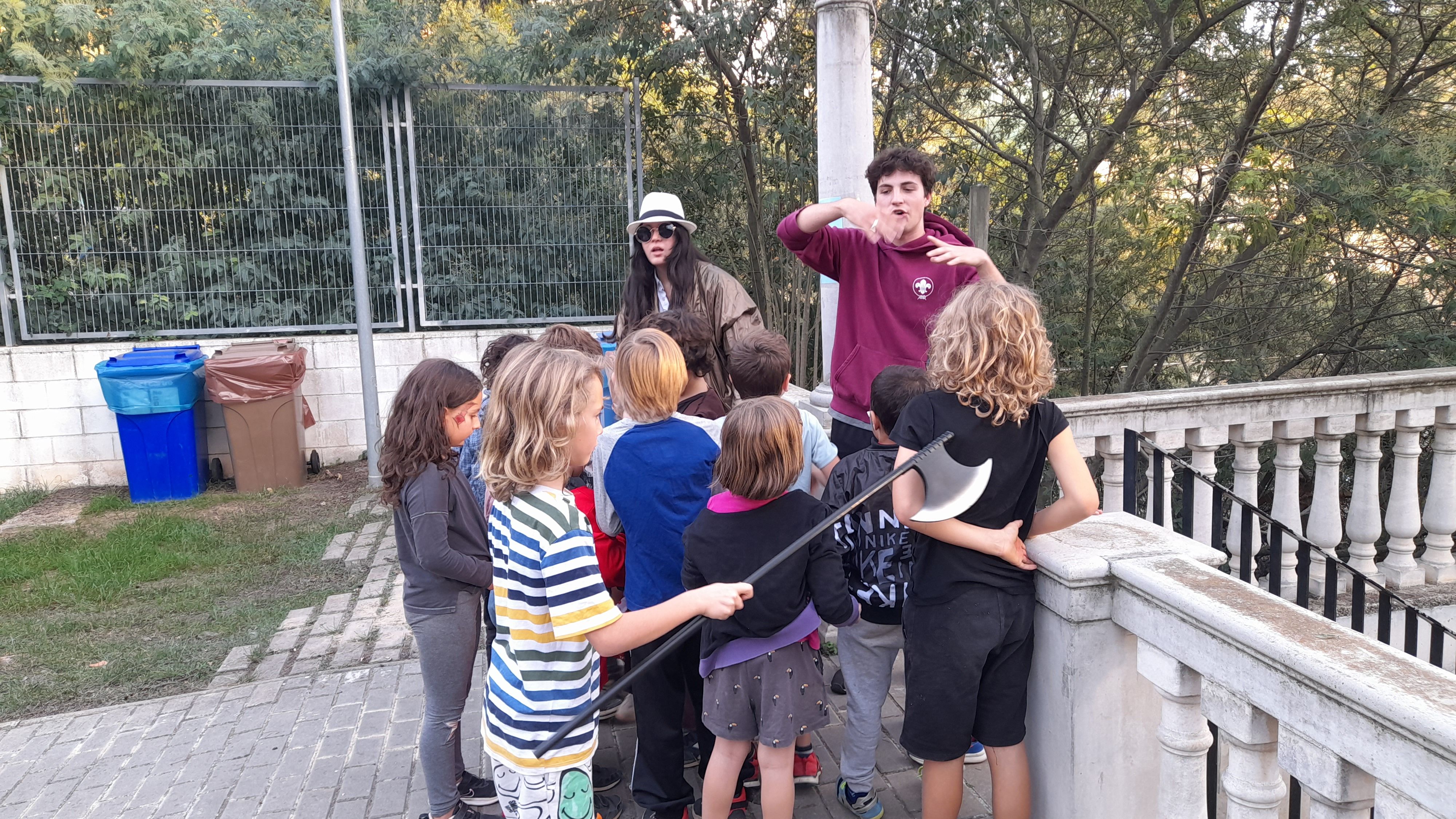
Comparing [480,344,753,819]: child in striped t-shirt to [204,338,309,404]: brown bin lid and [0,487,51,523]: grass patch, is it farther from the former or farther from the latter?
[0,487,51,523]: grass patch

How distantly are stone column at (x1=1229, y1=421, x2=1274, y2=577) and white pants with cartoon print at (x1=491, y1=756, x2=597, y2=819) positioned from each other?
3242 millimetres

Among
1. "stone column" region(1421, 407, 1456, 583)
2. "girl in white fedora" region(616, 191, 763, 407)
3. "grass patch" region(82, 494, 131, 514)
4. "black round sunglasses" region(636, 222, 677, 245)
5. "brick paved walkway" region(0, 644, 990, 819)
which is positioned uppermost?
"black round sunglasses" region(636, 222, 677, 245)

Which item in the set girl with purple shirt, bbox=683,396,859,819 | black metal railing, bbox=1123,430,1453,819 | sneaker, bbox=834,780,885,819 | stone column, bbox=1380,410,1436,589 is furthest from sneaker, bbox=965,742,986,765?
stone column, bbox=1380,410,1436,589

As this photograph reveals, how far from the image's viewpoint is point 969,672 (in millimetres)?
2346

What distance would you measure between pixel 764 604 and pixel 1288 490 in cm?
310

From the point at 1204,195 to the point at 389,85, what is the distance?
684 cm

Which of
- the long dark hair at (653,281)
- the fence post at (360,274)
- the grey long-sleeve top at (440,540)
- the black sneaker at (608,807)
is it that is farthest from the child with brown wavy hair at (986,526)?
the fence post at (360,274)

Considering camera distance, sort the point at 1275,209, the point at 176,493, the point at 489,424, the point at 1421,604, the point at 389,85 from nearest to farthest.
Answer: the point at 489,424 < the point at 1421,604 < the point at 1275,209 < the point at 176,493 < the point at 389,85

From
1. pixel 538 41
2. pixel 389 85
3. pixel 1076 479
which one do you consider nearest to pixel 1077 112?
pixel 538 41

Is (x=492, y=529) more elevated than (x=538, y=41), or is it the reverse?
(x=538, y=41)

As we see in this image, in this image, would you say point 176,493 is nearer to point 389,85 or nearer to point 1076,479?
point 389,85

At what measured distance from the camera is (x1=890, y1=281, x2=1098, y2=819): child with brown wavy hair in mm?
2271

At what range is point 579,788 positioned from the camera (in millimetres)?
2168

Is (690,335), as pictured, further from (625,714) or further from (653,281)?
(625,714)
